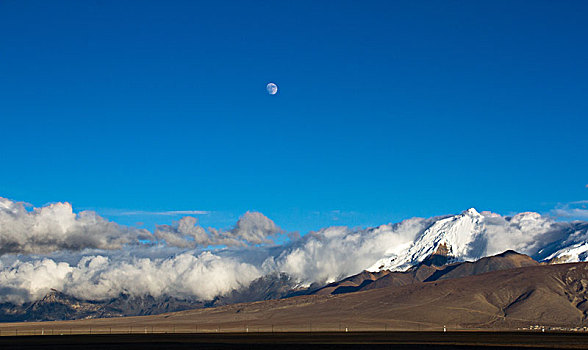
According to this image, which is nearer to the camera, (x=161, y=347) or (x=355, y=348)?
(x=355, y=348)

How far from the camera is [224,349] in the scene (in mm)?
117625

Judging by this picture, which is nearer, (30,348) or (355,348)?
(355,348)

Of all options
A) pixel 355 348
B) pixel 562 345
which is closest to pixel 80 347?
pixel 355 348

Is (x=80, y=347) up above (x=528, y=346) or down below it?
above

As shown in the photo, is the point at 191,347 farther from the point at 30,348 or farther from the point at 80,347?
the point at 30,348

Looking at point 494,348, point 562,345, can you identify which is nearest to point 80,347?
point 494,348

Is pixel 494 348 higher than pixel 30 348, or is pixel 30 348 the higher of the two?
pixel 30 348

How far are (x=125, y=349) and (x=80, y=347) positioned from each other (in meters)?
17.9

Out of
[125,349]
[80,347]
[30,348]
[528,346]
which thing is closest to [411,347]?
[528,346]

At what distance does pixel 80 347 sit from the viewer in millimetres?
129625

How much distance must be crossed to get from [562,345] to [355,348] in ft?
128

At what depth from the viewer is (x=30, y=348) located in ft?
416

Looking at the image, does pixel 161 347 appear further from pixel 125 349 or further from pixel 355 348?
pixel 355 348

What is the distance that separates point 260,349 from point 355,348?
55.5ft
